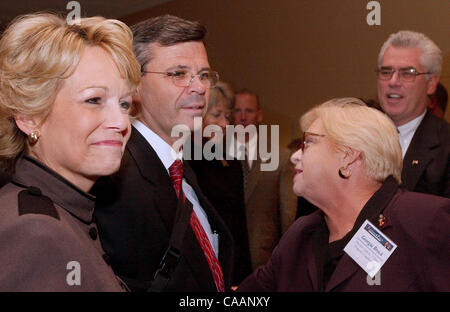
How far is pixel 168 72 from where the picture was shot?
5.97 feet

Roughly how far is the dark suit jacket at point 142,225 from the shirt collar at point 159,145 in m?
0.08

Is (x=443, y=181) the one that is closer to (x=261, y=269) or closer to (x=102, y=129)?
(x=261, y=269)

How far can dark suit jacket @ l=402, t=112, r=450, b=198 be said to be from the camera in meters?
2.40

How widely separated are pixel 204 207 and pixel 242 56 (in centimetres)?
301

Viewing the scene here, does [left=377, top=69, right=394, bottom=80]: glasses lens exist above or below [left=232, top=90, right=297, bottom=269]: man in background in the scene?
above

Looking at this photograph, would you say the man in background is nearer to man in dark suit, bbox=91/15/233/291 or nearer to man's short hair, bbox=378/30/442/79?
man's short hair, bbox=378/30/442/79

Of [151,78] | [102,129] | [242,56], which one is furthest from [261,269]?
[242,56]

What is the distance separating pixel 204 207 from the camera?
1.85 meters

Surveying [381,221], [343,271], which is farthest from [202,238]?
[381,221]

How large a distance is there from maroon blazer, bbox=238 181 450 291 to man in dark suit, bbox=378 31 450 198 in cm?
59

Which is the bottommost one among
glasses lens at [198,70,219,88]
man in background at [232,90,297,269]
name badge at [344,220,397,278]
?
man in background at [232,90,297,269]

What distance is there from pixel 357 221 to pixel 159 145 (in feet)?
2.38

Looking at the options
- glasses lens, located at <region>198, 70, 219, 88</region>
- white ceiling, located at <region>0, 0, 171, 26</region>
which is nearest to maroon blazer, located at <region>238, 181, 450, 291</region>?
glasses lens, located at <region>198, 70, 219, 88</region>
